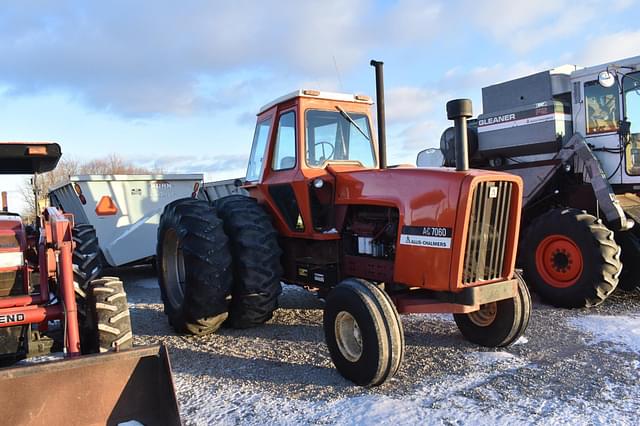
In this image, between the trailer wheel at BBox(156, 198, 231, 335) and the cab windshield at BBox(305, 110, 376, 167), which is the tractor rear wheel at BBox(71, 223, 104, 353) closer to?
the trailer wheel at BBox(156, 198, 231, 335)

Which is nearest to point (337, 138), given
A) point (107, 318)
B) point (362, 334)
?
point (362, 334)

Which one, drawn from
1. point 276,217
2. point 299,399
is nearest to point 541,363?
point 299,399

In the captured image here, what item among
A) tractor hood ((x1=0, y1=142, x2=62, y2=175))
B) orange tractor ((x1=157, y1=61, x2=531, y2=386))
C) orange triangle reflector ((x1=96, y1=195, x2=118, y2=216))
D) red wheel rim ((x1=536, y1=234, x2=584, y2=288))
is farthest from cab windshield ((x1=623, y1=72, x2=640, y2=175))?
orange triangle reflector ((x1=96, y1=195, x2=118, y2=216))

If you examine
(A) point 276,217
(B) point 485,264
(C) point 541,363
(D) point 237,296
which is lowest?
(C) point 541,363

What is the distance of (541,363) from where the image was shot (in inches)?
175

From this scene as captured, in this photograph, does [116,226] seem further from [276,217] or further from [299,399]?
[299,399]

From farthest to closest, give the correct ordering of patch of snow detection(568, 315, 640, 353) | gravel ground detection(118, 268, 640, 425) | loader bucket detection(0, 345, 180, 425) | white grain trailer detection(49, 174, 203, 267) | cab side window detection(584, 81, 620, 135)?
white grain trailer detection(49, 174, 203, 267), cab side window detection(584, 81, 620, 135), patch of snow detection(568, 315, 640, 353), gravel ground detection(118, 268, 640, 425), loader bucket detection(0, 345, 180, 425)

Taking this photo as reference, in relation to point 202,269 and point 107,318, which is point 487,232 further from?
point 107,318

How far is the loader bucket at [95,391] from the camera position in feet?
9.86

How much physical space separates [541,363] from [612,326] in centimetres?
161

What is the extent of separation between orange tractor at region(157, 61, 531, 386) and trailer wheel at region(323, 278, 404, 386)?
0.03ft

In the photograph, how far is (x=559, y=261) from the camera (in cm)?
662

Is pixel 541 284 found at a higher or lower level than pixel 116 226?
lower

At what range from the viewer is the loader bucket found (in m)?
3.00
